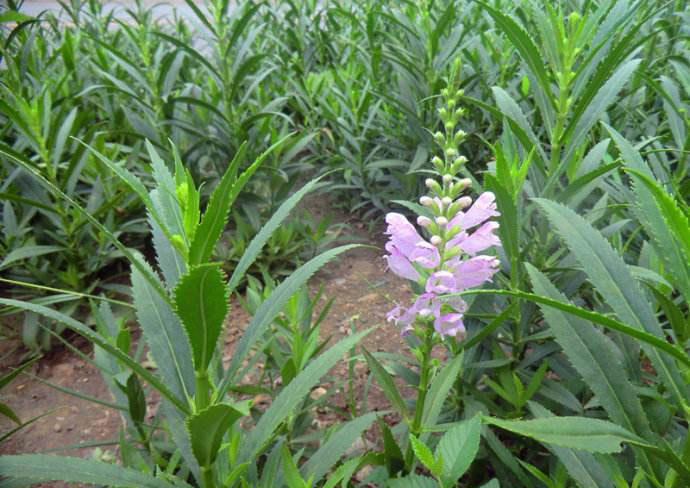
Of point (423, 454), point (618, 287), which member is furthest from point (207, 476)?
point (618, 287)

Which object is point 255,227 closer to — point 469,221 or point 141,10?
point 469,221

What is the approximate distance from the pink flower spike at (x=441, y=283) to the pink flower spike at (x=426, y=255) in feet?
0.10

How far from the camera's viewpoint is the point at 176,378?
50.9 inches

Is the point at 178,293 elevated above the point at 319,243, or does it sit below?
above

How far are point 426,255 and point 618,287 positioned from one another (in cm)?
41

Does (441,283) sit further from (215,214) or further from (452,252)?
(215,214)

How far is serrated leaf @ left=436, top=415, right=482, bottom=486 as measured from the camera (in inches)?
45.2

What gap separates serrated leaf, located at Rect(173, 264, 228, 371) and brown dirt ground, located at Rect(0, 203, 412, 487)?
2.69 feet

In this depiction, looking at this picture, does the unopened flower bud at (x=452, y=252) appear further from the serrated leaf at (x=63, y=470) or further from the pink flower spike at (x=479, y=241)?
the serrated leaf at (x=63, y=470)

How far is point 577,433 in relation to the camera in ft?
3.25

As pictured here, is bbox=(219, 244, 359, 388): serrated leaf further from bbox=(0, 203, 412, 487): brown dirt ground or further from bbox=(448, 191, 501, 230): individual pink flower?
bbox=(0, 203, 412, 487): brown dirt ground

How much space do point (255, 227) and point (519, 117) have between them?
6.14ft

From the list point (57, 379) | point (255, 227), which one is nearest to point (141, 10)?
point (255, 227)

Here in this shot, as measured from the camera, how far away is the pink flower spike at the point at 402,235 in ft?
4.19
